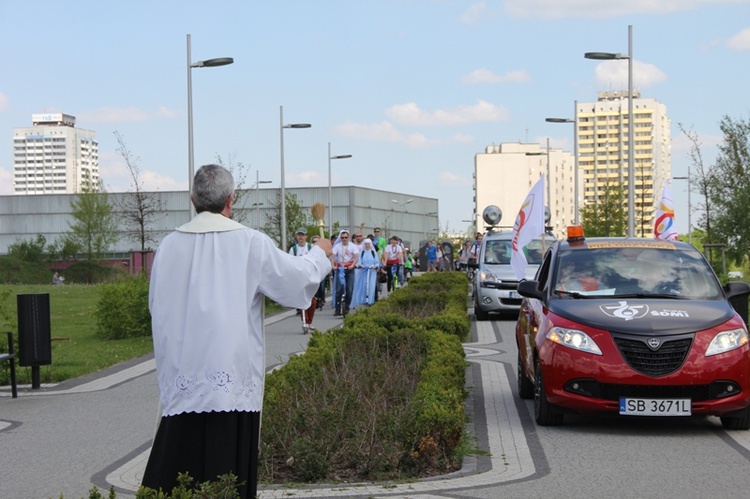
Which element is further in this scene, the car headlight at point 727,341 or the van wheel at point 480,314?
the van wheel at point 480,314

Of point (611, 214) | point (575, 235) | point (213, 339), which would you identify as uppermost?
point (611, 214)

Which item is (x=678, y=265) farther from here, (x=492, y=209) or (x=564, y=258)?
(x=492, y=209)

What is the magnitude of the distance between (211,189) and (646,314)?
5.46 metres

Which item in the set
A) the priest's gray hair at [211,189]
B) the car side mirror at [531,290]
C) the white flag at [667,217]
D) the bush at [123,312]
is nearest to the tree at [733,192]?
the white flag at [667,217]

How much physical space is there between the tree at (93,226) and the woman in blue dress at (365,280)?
52.0 m

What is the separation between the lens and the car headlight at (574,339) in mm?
9617

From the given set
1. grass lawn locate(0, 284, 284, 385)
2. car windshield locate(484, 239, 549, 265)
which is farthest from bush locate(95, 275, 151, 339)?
car windshield locate(484, 239, 549, 265)

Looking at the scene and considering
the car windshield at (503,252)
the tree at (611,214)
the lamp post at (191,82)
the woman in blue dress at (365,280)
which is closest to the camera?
the car windshield at (503,252)

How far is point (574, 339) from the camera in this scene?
9727 mm

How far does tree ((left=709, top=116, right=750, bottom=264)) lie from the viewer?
1419 inches

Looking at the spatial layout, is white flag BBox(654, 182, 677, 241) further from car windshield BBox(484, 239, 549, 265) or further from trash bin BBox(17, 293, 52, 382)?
trash bin BBox(17, 293, 52, 382)

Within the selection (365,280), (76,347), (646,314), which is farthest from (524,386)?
(365,280)

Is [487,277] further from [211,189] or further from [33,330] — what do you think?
[211,189]

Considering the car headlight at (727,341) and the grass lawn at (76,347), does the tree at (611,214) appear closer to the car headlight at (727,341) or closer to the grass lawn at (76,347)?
the grass lawn at (76,347)
